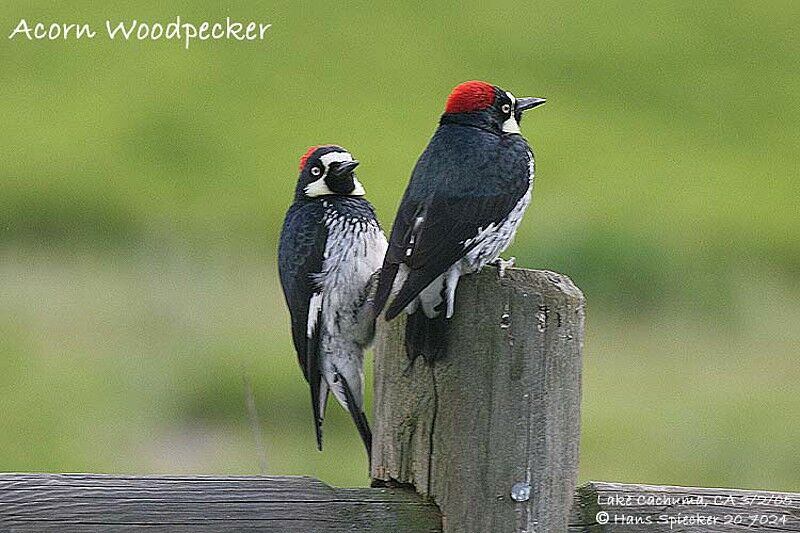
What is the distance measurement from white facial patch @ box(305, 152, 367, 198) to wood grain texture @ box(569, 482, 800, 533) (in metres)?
1.31

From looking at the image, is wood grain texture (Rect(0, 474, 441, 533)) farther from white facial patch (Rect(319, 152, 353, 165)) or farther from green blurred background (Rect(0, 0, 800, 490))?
green blurred background (Rect(0, 0, 800, 490))

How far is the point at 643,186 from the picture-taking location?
9.79m

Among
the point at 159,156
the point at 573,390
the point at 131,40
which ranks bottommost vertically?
the point at 573,390

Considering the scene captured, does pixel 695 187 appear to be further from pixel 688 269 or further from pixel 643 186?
pixel 688 269

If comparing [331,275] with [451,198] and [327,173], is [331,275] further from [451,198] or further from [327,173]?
[451,198]

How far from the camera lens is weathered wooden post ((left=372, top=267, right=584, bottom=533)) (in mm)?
2494

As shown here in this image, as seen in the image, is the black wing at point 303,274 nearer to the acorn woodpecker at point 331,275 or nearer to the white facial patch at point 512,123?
the acorn woodpecker at point 331,275

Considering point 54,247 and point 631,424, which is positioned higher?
point 54,247

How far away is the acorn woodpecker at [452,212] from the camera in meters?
2.65

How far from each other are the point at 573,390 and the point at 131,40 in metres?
10.4

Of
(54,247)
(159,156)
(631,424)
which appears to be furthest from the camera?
(159,156)

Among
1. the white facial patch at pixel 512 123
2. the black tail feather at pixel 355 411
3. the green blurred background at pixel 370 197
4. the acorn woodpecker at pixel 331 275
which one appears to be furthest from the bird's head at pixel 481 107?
the green blurred background at pixel 370 197

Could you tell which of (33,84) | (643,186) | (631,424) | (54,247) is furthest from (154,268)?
(33,84)

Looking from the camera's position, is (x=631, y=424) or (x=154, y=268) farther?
(x=154, y=268)
